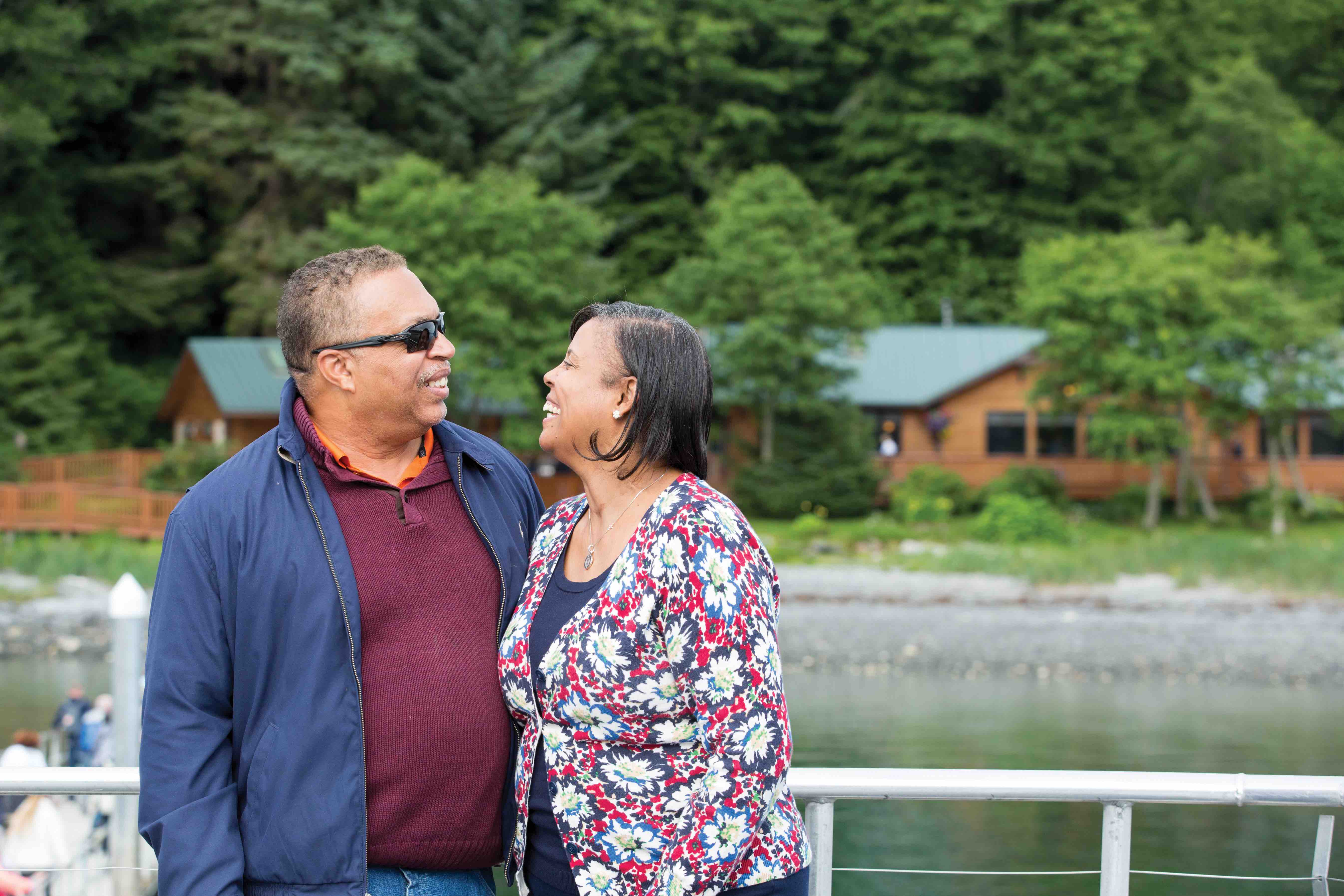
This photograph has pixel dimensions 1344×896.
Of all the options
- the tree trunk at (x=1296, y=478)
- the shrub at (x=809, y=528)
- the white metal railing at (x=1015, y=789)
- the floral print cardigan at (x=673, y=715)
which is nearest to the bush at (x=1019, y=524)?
the shrub at (x=809, y=528)

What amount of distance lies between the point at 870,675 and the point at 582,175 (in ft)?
68.9

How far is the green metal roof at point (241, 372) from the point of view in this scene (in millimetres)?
27797

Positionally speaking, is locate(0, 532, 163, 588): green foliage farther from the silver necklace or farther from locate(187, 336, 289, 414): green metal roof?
the silver necklace

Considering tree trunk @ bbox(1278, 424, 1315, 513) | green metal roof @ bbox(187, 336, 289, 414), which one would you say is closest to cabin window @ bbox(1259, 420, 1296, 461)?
tree trunk @ bbox(1278, 424, 1315, 513)

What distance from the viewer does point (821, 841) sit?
8.24ft

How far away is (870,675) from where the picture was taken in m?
19.1

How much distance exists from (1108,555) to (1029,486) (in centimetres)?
371

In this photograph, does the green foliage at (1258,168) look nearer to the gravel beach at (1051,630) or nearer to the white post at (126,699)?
the gravel beach at (1051,630)

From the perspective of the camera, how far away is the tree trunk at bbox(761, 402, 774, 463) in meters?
27.8

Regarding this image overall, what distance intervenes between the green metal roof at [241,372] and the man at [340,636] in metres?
25.8

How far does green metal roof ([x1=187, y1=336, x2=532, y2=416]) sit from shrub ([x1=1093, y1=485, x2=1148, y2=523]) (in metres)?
11.6

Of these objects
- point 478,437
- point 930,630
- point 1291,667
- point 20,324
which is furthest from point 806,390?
point 478,437

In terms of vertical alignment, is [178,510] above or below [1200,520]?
above

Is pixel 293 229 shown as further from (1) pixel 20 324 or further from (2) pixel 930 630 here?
(2) pixel 930 630
